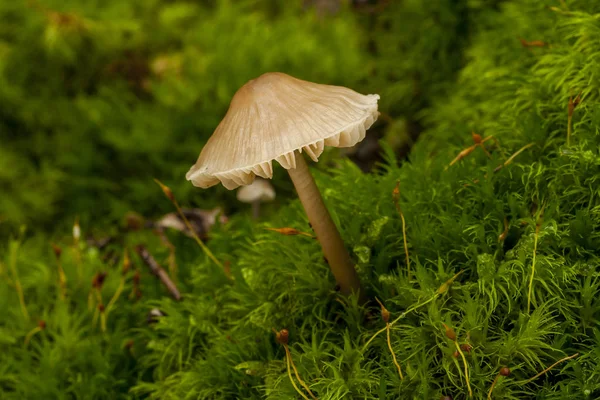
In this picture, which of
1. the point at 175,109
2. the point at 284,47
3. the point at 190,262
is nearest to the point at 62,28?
the point at 175,109

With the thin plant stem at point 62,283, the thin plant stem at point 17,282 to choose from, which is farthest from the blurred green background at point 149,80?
the thin plant stem at point 62,283

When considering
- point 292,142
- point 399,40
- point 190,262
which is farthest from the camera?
point 399,40

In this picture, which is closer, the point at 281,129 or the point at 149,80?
the point at 281,129

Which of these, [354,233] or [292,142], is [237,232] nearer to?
→ [354,233]

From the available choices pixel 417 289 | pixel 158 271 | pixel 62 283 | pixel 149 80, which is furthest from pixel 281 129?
pixel 149 80

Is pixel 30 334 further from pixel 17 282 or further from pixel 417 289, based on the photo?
pixel 417 289

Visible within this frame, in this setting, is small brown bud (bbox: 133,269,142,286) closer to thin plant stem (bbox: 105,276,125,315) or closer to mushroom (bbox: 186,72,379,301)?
thin plant stem (bbox: 105,276,125,315)
